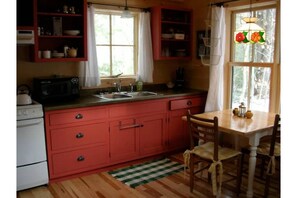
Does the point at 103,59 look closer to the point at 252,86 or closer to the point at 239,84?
the point at 239,84

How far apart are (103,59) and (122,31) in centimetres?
52

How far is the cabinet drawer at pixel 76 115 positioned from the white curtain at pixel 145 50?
3.74 ft

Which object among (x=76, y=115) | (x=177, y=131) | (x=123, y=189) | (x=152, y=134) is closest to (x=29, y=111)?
Result: (x=76, y=115)

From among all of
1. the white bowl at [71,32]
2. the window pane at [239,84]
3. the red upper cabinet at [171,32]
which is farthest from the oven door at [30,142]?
the window pane at [239,84]

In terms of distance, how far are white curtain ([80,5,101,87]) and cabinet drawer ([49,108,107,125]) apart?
1.95 ft

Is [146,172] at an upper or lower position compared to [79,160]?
lower

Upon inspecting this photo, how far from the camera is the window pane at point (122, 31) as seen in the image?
415 cm

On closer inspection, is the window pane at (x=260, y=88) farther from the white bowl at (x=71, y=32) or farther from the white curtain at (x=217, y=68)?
the white bowl at (x=71, y=32)

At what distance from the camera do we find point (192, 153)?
2863 millimetres

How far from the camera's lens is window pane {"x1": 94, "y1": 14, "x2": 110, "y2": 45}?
13.1 feet

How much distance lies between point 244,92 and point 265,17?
1016 millimetres

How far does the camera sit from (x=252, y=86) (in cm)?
382
